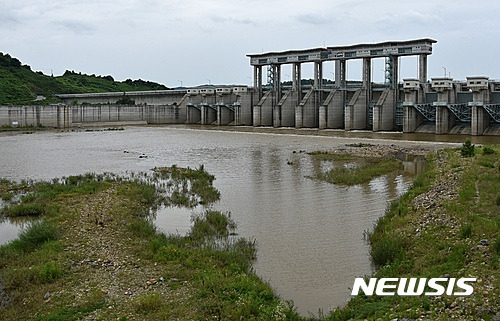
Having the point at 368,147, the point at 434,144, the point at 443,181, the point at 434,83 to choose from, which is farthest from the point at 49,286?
the point at 434,83

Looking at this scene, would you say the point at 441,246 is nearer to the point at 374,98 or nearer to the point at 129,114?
the point at 374,98

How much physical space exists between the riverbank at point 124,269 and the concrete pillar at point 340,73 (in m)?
41.4

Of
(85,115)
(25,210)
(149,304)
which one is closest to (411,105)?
(25,210)

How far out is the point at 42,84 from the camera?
9962cm

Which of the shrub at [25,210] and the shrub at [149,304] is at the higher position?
the shrub at [25,210]

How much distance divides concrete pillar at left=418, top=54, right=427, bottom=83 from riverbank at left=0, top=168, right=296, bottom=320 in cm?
3785

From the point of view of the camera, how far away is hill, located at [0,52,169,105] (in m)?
83.6

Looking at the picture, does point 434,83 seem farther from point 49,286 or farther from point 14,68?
point 14,68

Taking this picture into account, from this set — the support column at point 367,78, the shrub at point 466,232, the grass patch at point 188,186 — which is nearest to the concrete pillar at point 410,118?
the support column at point 367,78

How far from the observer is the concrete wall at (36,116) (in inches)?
2458

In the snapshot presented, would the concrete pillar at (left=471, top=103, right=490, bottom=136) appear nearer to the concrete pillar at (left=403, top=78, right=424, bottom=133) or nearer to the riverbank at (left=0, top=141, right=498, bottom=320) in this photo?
the concrete pillar at (left=403, top=78, right=424, bottom=133)

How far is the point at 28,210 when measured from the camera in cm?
1619

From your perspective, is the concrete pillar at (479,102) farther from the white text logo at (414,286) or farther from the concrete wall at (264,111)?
the white text logo at (414,286)

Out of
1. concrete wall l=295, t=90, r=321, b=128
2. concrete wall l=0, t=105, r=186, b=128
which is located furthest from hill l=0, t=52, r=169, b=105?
concrete wall l=295, t=90, r=321, b=128
